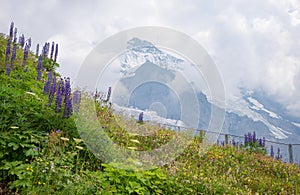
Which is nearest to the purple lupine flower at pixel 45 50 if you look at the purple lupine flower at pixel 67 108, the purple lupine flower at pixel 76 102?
the purple lupine flower at pixel 76 102

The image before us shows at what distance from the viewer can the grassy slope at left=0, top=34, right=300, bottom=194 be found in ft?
12.5

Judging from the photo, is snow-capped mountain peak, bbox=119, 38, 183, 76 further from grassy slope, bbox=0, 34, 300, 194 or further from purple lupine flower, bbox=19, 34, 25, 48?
purple lupine flower, bbox=19, 34, 25, 48

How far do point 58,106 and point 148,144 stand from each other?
2560 mm

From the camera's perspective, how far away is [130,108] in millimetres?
6508

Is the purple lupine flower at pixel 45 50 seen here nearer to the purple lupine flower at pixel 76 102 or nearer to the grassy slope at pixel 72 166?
the grassy slope at pixel 72 166

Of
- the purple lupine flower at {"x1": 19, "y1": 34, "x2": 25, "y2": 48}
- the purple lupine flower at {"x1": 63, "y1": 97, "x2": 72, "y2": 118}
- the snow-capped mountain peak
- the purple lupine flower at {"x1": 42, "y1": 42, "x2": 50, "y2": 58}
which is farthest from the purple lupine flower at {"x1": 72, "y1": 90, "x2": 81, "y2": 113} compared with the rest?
the purple lupine flower at {"x1": 42, "y1": 42, "x2": 50, "y2": 58}

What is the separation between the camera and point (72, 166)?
4.20m

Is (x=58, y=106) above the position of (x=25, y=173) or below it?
above

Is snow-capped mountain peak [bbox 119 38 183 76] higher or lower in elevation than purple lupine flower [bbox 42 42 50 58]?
lower

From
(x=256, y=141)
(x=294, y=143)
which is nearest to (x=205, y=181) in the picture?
(x=256, y=141)

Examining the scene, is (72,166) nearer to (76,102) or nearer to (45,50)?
(76,102)

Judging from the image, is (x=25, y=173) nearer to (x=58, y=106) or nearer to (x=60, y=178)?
(x=60, y=178)

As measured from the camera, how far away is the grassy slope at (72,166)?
3816mm

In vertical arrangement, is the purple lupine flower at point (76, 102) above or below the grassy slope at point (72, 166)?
above
